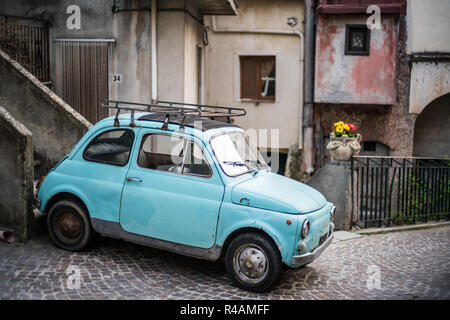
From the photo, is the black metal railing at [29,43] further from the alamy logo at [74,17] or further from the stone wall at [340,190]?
the stone wall at [340,190]

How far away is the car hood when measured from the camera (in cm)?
599

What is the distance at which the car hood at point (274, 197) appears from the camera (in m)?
5.99

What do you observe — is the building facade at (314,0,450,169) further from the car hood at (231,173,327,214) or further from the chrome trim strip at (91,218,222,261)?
the chrome trim strip at (91,218,222,261)

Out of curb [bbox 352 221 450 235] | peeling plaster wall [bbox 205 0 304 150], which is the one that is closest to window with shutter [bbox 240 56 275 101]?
peeling plaster wall [bbox 205 0 304 150]

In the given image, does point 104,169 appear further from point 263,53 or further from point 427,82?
point 427,82

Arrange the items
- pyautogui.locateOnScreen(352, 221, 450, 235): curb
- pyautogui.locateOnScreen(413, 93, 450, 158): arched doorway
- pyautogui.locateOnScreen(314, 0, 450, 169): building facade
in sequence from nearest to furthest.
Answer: pyautogui.locateOnScreen(352, 221, 450, 235): curb → pyautogui.locateOnScreen(314, 0, 450, 169): building facade → pyautogui.locateOnScreen(413, 93, 450, 158): arched doorway

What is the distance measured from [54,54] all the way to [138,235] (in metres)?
7.03

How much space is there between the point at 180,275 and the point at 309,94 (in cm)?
1072

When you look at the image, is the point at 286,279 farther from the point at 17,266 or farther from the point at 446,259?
the point at 17,266

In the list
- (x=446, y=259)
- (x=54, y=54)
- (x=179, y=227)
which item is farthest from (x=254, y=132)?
(x=179, y=227)

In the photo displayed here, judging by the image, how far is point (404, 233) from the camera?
395 inches

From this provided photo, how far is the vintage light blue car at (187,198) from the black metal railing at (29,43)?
500 cm

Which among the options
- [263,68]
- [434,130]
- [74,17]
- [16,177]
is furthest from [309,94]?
[16,177]

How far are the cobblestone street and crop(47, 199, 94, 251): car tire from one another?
16 centimetres
